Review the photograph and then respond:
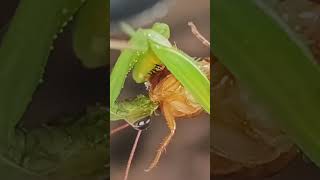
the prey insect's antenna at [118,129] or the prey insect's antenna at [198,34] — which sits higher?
the prey insect's antenna at [198,34]

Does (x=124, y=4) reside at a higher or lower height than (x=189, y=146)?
higher

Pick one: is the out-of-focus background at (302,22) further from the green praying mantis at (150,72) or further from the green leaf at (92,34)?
the green leaf at (92,34)

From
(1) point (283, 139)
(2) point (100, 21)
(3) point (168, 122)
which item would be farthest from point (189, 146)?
(2) point (100, 21)

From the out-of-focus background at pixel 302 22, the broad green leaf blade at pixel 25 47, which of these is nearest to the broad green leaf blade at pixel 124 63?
the broad green leaf blade at pixel 25 47

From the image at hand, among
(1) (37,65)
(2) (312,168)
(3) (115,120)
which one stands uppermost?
(1) (37,65)

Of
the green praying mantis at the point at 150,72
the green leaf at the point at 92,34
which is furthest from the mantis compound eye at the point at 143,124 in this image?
the green leaf at the point at 92,34

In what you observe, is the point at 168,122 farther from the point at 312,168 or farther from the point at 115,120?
the point at 312,168

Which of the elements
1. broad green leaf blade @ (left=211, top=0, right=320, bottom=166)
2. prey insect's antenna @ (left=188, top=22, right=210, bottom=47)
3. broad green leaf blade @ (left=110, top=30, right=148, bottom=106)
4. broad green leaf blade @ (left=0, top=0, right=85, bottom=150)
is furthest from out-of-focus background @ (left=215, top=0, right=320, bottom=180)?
broad green leaf blade @ (left=0, top=0, right=85, bottom=150)

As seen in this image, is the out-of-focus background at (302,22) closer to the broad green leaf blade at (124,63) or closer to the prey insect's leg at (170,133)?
the prey insect's leg at (170,133)
